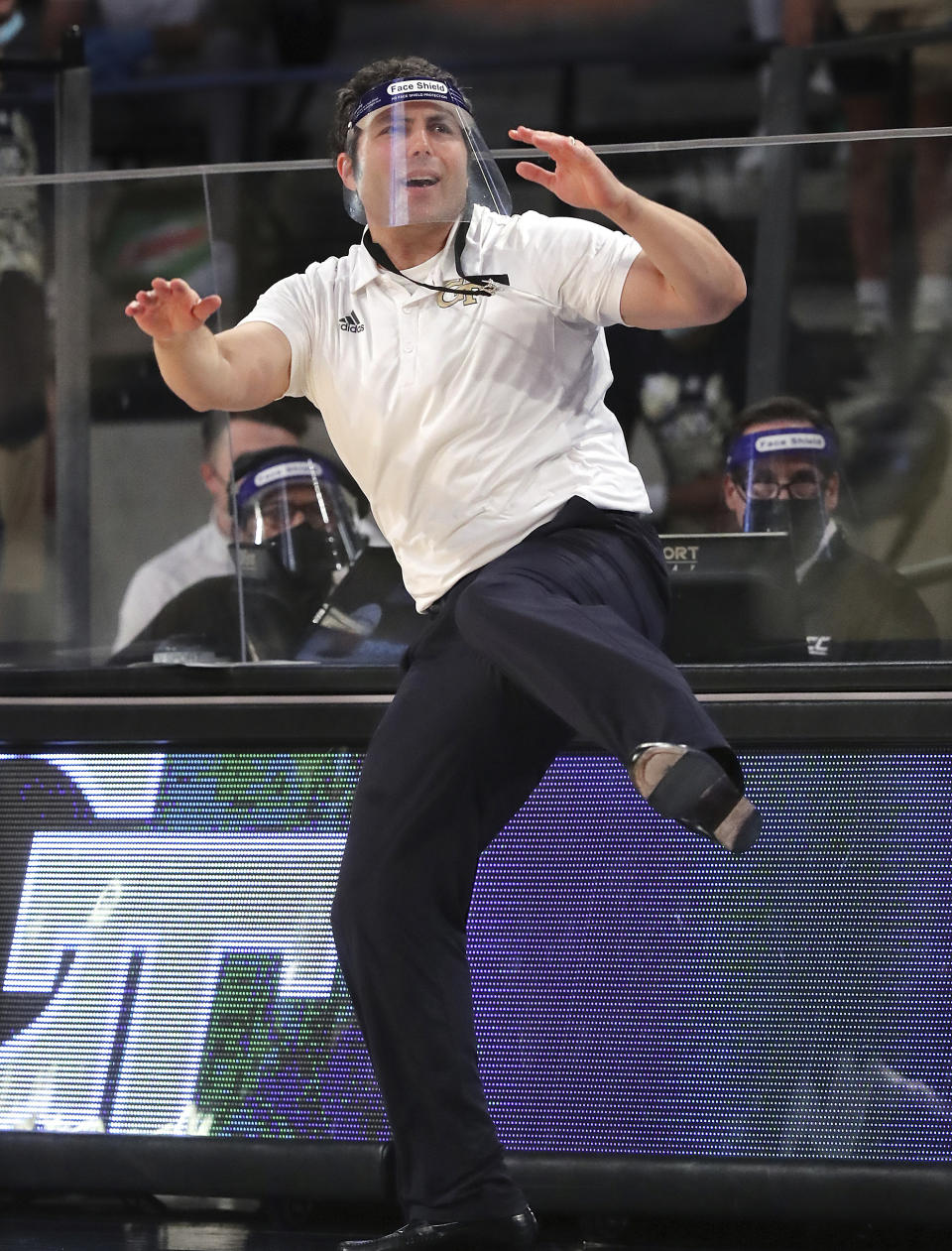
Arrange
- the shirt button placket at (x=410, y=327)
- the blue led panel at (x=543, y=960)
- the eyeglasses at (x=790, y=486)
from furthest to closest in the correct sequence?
the eyeglasses at (x=790, y=486)
the blue led panel at (x=543, y=960)
the shirt button placket at (x=410, y=327)

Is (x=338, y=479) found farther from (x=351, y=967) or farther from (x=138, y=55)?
(x=138, y=55)

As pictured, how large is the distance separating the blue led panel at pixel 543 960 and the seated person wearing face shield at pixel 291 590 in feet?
1.27

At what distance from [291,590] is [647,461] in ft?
2.70

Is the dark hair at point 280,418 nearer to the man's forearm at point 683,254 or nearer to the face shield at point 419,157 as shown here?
the face shield at point 419,157

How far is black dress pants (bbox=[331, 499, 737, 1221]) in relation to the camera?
2135mm

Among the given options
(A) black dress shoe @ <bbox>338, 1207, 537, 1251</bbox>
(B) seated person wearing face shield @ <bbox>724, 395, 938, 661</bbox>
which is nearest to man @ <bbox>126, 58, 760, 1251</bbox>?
(A) black dress shoe @ <bbox>338, 1207, 537, 1251</bbox>

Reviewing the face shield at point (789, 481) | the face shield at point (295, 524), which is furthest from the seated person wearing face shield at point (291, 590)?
the face shield at point (789, 481)

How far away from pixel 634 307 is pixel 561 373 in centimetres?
16

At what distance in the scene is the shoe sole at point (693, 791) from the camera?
1876 mm

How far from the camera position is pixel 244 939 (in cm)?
272

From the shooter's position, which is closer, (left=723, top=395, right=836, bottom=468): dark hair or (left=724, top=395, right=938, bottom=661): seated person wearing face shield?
(left=724, top=395, right=938, bottom=661): seated person wearing face shield

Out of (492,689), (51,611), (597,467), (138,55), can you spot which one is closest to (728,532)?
(597,467)

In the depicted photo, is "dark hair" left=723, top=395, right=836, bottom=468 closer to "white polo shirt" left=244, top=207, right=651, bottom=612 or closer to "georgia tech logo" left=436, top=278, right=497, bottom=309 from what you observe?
"white polo shirt" left=244, top=207, right=651, bottom=612

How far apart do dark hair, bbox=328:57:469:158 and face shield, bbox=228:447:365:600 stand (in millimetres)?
904
